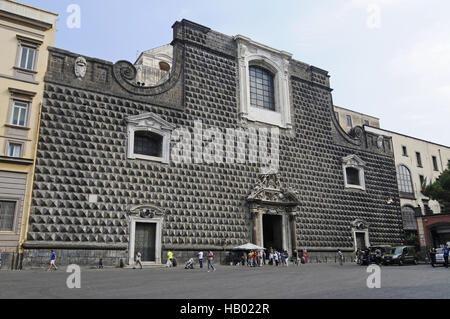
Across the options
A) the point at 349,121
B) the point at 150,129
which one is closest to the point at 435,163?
the point at 349,121

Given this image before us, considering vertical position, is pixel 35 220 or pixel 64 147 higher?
pixel 64 147

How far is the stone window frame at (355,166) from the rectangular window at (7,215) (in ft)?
67.9

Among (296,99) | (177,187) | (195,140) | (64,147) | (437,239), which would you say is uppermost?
(296,99)

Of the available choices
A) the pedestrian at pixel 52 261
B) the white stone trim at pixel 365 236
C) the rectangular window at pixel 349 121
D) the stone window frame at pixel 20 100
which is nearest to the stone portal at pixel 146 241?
the pedestrian at pixel 52 261

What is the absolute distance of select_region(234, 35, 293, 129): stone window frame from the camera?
2388 centimetres

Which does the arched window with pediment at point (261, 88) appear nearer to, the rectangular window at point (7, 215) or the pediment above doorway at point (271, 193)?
the pediment above doorway at point (271, 193)

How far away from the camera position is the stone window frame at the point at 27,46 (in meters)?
17.0

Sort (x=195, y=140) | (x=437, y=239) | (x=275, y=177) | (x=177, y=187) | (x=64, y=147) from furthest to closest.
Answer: (x=437, y=239), (x=275, y=177), (x=195, y=140), (x=177, y=187), (x=64, y=147)

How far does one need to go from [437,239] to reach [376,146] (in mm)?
8164

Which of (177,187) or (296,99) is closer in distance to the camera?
(177,187)

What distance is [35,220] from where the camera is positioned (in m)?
15.8
